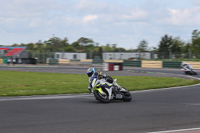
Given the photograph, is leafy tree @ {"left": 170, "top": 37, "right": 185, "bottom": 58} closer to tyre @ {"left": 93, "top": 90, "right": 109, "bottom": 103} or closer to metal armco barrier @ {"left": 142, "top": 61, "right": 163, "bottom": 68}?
metal armco barrier @ {"left": 142, "top": 61, "right": 163, "bottom": 68}

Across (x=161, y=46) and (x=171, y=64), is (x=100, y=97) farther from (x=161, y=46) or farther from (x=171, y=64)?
(x=161, y=46)

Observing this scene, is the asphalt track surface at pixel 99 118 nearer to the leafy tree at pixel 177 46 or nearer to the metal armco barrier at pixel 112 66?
the metal armco barrier at pixel 112 66

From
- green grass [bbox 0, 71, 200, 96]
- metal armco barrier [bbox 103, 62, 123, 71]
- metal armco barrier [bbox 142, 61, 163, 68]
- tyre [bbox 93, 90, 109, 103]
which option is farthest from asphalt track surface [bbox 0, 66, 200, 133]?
metal armco barrier [bbox 142, 61, 163, 68]

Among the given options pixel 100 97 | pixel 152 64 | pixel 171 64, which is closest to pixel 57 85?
→ pixel 100 97

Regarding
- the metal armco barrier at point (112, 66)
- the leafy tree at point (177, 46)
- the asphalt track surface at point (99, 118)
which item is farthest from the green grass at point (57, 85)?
the leafy tree at point (177, 46)

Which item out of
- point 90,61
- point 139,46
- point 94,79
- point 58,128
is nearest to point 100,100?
point 94,79

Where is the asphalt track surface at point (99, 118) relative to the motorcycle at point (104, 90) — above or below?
below

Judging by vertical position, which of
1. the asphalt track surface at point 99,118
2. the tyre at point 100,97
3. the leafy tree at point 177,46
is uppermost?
the leafy tree at point 177,46

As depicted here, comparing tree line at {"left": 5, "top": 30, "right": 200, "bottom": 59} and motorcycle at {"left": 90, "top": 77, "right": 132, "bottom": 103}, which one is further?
tree line at {"left": 5, "top": 30, "right": 200, "bottom": 59}

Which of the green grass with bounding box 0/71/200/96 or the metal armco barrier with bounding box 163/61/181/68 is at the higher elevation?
the metal armco barrier with bounding box 163/61/181/68

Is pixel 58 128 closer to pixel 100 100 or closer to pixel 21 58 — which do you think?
pixel 100 100

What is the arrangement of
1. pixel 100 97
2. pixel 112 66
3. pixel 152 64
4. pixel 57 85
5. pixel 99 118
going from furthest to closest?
pixel 152 64
pixel 112 66
pixel 57 85
pixel 100 97
pixel 99 118

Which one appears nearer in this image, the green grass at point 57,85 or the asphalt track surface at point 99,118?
the asphalt track surface at point 99,118

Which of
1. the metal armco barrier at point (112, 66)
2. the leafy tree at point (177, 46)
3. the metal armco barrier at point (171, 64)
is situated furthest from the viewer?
the leafy tree at point (177, 46)
